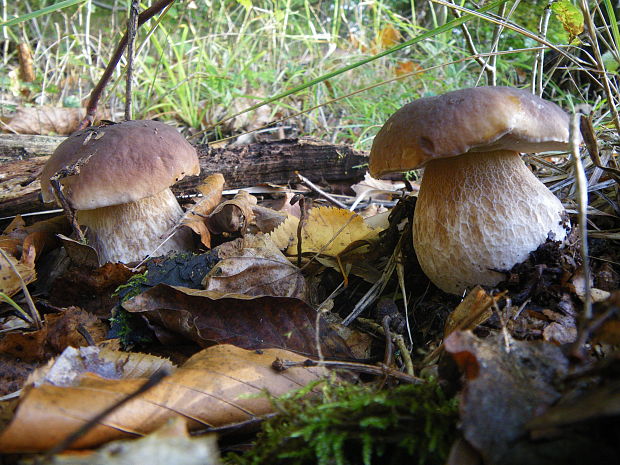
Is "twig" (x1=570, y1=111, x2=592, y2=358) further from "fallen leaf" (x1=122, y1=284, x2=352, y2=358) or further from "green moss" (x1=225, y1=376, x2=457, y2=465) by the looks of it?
"fallen leaf" (x1=122, y1=284, x2=352, y2=358)

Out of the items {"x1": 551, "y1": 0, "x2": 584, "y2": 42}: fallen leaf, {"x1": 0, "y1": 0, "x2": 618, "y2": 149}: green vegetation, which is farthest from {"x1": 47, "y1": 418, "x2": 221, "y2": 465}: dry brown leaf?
{"x1": 0, "y1": 0, "x2": 618, "y2": 149}: green vegetation

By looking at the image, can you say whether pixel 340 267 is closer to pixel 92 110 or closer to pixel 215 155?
pixel 215 155

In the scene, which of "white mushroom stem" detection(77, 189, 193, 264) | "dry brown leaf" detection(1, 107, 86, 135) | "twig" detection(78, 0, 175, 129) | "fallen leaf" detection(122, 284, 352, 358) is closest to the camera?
"fallen leaf" detection(122, 284, 352, 358)

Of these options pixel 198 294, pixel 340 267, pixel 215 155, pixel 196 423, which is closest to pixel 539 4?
pixel 215 155

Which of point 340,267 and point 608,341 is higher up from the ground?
point 608,341

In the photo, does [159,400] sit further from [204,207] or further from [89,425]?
[204,207]

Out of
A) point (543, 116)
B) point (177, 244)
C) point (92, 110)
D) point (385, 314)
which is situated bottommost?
point (385, 314)

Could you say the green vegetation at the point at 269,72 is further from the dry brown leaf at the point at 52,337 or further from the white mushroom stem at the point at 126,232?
the dry brown leaf at the point at 52,337
